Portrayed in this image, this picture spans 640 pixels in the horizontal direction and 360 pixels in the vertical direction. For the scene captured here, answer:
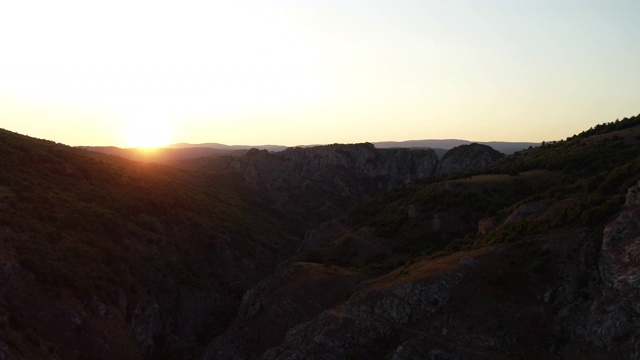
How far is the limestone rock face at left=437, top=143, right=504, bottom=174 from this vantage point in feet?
508

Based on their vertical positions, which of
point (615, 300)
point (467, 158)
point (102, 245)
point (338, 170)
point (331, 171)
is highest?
point (467, 158)

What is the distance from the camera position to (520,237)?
48469mm

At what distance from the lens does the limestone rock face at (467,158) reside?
155 meters

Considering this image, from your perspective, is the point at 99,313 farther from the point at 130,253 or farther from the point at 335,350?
the point at 335,350

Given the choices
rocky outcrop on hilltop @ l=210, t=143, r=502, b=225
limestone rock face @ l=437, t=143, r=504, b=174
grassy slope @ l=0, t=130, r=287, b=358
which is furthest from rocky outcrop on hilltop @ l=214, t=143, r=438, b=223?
grassy slope @ l=0, t=130, r=287, b=358

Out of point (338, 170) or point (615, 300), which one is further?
point (338, 170)

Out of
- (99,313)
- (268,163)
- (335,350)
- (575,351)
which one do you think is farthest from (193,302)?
(268,163)

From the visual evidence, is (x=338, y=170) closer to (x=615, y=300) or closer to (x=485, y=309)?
(x=485, y=309)

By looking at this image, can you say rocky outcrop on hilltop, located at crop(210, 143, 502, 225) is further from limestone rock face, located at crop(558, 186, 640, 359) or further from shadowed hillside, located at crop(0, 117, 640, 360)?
limestone rock face, located at crop(558, 186, 640, 359)

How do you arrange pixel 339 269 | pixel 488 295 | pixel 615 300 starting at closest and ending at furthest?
pixel 615 300 → pixel 488 295 → pixel 339 269

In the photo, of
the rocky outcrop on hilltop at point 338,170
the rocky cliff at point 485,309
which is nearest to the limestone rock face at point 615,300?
the rocky cliff at point 485,309

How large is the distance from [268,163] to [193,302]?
115 meters

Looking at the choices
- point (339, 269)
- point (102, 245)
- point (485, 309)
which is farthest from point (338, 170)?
point (485, 309)

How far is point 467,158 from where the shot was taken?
6245 inches
